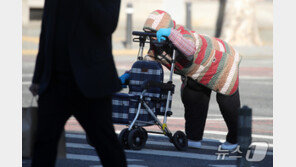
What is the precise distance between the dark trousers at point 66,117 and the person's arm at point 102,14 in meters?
0.38

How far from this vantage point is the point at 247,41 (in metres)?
24.3

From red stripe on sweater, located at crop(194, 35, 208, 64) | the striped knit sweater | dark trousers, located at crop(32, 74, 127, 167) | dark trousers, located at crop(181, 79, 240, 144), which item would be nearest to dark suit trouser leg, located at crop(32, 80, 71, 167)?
dark trousers, located at crop(32, 74, 127, 167)

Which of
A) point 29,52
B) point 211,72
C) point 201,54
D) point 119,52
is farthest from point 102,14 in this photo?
point 119,52

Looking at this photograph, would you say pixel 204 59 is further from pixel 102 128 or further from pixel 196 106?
pixel 102 128

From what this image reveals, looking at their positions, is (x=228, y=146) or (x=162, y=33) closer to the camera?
(x=162, y=33)

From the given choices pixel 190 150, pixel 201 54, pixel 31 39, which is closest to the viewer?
pixel 201 54

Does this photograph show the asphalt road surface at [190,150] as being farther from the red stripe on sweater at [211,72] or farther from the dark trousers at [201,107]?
the red stripe on sweater at [211,72]

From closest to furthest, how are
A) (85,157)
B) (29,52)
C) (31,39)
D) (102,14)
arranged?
(102,14), (85,157), (29,52), (31,39)

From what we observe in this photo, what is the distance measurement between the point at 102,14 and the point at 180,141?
3.36 m

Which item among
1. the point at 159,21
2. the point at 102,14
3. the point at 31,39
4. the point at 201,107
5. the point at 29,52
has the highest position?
the point at 102,14

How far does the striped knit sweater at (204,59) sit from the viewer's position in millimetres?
7145

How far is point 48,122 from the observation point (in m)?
4.48

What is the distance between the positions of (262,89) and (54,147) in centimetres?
988

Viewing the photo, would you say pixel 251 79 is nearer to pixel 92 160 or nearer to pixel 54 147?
pixel 92 160
